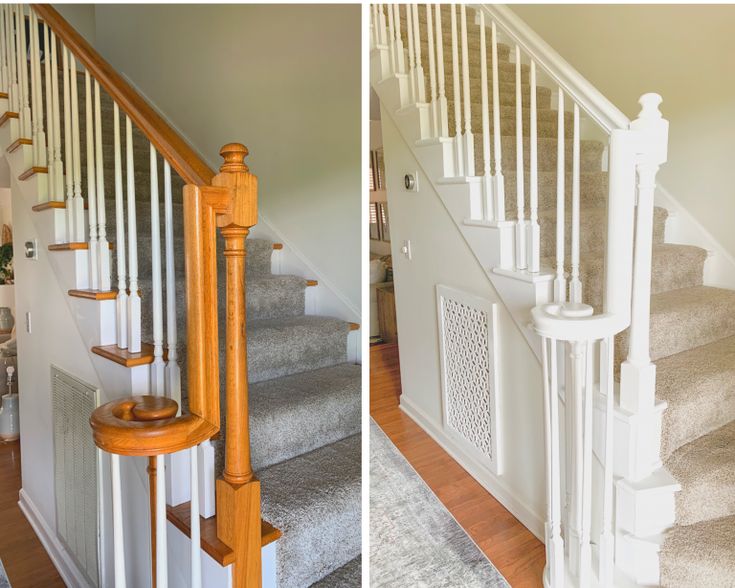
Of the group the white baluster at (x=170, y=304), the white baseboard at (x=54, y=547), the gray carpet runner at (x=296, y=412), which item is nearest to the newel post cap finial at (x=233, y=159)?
the white baluster at (x=170, y=304)

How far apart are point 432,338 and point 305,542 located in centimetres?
121

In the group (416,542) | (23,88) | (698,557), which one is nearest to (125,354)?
(416,542)

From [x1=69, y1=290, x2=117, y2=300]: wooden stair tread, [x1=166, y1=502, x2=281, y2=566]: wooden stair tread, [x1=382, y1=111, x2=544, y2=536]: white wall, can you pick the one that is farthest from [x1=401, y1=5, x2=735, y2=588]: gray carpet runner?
[x1=69, y1=290, x2=117, y2=300]: wooden stair tread

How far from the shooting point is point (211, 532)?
61.0 inches

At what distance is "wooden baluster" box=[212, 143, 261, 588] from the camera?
138 cm

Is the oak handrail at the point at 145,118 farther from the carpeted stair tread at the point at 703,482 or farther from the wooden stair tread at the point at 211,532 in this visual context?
the carpeted stair tread at the point at 703,482

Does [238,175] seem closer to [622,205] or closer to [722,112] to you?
[622,205]

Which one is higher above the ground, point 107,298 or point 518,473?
point 107,298

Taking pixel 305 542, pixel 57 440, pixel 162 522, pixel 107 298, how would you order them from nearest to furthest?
pixel 162 522 → pixel 305 542 → pixel 107 298 → pixel 57 440

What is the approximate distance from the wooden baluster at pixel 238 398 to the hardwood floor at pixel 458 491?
0.89 m

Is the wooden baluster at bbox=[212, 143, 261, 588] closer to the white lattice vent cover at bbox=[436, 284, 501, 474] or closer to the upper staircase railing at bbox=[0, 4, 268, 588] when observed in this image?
the upper staircase railing at bbox=[0, 4, 268, 588]

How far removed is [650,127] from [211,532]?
1.56 m

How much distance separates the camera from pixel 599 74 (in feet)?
9.07

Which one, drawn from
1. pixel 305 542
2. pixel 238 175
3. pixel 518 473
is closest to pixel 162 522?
pixel 305 542
